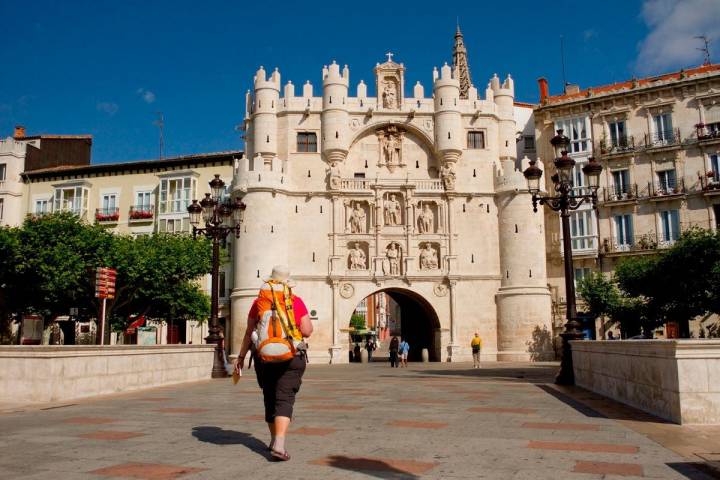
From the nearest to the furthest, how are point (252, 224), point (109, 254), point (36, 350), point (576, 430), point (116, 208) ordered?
point (576, 430) < point (36, 350) < point (109, 254) < point (252, 224) < point (116, 208)

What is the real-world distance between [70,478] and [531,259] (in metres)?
37.8

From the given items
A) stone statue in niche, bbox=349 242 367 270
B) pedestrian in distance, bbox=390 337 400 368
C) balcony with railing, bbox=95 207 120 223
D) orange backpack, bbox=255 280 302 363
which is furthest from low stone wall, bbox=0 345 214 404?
balcony with railing, bbox=95 207 120 223

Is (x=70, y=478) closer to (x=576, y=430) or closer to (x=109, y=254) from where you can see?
(x=576, y=430)

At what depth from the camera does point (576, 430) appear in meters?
8.77

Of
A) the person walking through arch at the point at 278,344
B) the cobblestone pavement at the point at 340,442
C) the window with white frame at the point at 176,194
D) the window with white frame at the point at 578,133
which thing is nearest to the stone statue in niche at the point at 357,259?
the window with white frame at the point at 176,194

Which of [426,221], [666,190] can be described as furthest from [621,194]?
[426,221]

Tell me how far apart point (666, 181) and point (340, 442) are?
1601 inches

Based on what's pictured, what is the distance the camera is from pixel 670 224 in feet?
137

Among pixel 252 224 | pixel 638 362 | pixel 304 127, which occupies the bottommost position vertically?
pixel 638 362

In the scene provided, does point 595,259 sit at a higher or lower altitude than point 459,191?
lower

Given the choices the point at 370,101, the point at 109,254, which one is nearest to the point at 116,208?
the point at 109,254

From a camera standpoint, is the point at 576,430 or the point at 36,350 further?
the point at 36,350

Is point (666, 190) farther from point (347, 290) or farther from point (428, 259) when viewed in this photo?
point (347, 290)

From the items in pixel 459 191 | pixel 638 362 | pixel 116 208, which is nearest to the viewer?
pixel 638 362
